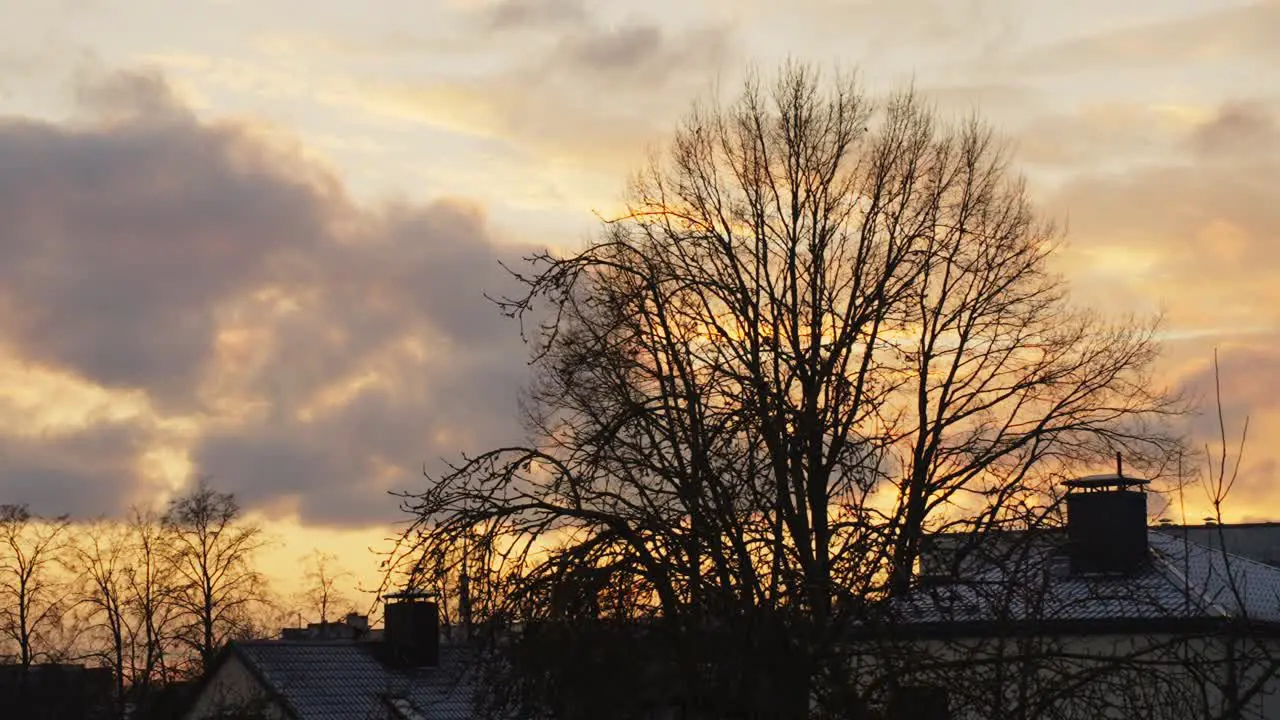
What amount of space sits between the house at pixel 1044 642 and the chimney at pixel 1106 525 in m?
0.79

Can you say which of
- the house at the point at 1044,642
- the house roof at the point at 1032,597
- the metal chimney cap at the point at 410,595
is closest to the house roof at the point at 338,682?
the metal chimney cap at the point at 410,595

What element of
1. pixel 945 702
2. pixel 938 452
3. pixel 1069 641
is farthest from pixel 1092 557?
pixel 938 452

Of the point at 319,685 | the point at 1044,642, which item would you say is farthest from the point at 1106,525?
the point at 319,685

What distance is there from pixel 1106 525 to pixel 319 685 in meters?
28.9

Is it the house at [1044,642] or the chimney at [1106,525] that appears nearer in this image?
the house at [1044,642]

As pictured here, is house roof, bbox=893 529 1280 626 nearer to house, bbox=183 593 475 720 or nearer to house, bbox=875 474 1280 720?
house, bbox=875 474 1280 720

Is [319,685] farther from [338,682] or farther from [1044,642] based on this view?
[1044,642]

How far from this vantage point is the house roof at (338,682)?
3938cm

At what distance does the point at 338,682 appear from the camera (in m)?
40.8

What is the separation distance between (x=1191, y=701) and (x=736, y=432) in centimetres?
310

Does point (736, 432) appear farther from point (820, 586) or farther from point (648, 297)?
point (648, 297)

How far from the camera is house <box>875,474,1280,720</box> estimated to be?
8.12 metres

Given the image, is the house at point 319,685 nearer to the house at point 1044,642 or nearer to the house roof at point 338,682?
the house roof at point 338,682

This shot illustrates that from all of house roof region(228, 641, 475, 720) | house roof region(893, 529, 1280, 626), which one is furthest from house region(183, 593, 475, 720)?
house roof region(893, 529, 1280, 626)
